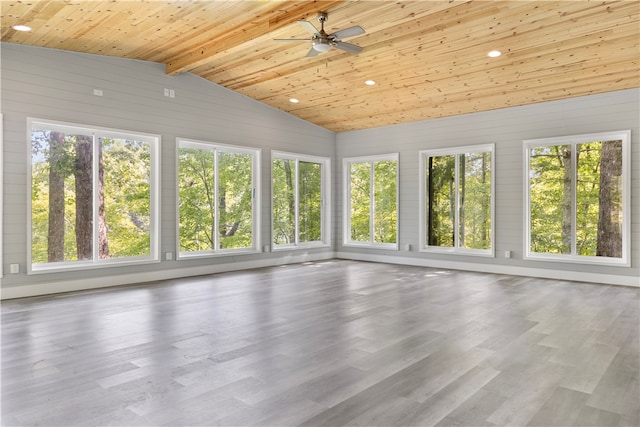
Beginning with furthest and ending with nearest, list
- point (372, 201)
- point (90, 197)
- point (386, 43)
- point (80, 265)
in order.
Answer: point (372, 201) → point (90, 197) → point (80, 265) → point (386, 43)

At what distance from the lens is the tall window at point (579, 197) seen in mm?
6520

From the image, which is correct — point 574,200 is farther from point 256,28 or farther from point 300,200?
point 256,28

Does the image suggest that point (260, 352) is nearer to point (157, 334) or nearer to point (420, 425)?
point (157, 334)

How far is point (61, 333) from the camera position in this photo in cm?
388

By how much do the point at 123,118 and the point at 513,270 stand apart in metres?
7.05

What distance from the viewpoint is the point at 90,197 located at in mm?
6227

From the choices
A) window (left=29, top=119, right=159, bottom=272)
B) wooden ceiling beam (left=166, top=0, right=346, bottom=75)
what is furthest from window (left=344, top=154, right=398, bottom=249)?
window (left=29, top=119, right=159, bottom=272)

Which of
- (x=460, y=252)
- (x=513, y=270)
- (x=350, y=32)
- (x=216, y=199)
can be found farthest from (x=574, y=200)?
(x=216, y=199)

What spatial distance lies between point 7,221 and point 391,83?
5.95m

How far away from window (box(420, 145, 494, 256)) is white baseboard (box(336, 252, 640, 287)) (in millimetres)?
261

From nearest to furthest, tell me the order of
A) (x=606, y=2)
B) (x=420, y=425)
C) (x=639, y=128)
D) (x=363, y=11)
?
1. (x=420, y=425)
2. (x=606, y=2)
3. (x=363, y=11)
4. (x=639, y=128)

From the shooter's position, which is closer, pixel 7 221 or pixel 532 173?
pixel 7 221

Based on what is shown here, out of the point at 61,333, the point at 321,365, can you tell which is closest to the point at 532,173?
the point at 321,365

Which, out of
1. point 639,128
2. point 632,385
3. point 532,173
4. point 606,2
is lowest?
point 632,385
